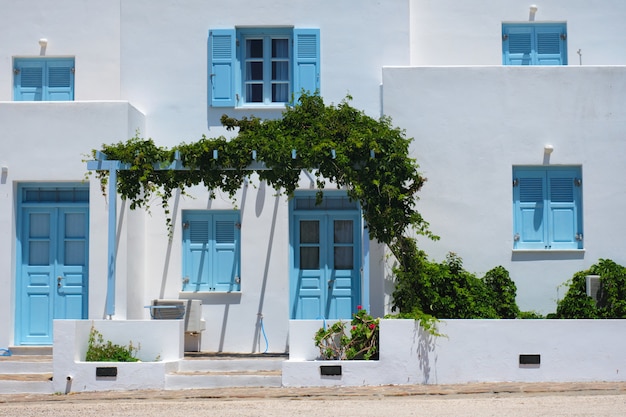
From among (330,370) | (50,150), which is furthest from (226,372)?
(50,150)

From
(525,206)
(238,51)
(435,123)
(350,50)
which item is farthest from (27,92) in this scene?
(525,206)

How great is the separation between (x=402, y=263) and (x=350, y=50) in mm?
3915

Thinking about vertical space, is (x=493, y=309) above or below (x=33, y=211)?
below

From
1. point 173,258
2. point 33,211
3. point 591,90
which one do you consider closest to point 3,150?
point 33,211

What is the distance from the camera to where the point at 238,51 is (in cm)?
1781

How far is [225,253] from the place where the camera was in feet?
57.4

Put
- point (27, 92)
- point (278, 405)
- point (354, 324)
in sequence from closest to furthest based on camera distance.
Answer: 1. point (278, 405)
2. point (354, 324)
3. point (27, 92)

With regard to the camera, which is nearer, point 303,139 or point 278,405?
point 278,405

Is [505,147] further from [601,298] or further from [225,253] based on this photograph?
[225,253]

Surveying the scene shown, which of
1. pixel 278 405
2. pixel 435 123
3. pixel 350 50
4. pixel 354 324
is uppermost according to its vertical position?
pixel 350 50

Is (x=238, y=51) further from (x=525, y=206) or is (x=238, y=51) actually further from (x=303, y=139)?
(x=525, y=206)

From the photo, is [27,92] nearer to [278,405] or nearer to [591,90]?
[278,405]

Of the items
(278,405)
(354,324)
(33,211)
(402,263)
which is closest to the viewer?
(278,405)

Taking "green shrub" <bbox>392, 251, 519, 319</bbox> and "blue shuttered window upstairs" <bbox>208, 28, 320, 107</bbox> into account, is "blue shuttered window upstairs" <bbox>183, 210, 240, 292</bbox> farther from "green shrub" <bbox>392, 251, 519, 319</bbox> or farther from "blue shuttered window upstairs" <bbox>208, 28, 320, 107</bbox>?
"green shrub" <bbox>392, 251, 519, 319</bbox>
